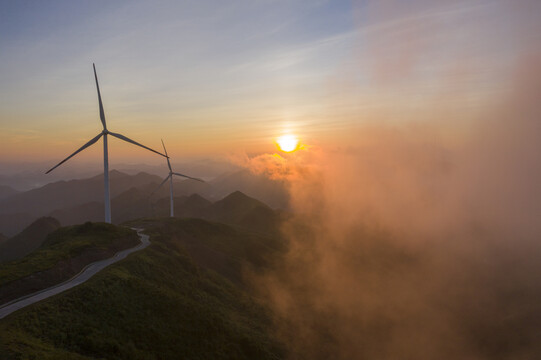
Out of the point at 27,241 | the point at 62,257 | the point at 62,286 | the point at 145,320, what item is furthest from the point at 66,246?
the point at 27,241

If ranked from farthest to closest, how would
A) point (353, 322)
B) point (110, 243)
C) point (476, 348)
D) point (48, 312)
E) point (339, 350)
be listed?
point (476, 348) → point (353, 322) → point (339, 350) → point (110, 243) → point (48, 312)

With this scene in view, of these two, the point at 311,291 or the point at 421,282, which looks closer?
the point at 311,291

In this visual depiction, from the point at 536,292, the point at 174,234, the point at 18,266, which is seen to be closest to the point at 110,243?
the point at 18,266

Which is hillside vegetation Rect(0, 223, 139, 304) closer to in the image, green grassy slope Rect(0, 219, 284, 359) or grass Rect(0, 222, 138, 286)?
grass Rect(0, 222, 138, 286)

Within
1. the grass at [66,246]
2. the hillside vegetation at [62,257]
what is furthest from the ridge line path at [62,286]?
the grass at [66,246]

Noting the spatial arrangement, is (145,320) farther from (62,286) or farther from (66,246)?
(66,246)

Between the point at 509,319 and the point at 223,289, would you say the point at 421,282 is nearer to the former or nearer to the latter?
the point at 509,319

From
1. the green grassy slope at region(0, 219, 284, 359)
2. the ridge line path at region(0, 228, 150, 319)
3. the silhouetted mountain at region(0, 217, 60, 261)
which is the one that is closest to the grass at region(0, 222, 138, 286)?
the ridge line path at region(0, 228, 150, 319)
